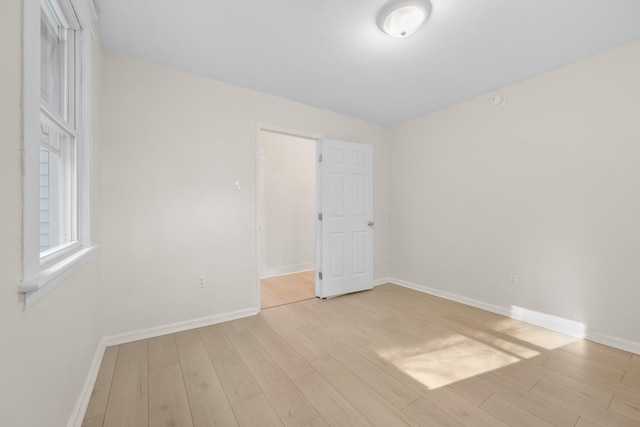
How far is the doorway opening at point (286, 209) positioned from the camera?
4.55 m

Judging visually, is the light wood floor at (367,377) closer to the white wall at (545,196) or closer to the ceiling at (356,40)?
the white wall at (545,196)

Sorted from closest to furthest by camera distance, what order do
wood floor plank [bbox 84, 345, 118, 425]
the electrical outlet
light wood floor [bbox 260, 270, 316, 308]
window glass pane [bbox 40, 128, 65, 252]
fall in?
window glass pane [bbox 40, 128, 65, 252]
wood floor plank [bbox 84, 345, 118, 425]
the electrical outlet
light wood floor [bbox 260, 270, 316, 308]

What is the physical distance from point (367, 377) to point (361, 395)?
0.19 metres

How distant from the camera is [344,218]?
11.8ft

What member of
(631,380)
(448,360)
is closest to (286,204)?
(448,360)

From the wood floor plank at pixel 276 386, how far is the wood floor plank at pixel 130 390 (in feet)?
2.09

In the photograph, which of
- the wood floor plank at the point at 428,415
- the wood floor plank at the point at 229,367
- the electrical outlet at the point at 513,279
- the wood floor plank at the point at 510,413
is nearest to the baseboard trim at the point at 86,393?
the wood floor plank at the point at 229,367

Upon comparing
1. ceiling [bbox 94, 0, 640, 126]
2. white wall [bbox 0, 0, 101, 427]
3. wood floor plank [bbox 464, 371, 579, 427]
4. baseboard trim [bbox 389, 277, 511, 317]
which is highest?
ceiling [bbox 94, 0, 640, 126]

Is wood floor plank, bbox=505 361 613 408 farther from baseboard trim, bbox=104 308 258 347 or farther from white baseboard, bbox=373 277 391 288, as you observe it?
baseboard trim, bbox=104 308 258 347

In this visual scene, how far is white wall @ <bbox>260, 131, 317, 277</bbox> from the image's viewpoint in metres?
4.58

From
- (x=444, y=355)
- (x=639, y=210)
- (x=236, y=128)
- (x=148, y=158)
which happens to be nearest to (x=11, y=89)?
(x=148, y=158)

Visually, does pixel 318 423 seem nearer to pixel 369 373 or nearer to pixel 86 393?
pixel 369 373

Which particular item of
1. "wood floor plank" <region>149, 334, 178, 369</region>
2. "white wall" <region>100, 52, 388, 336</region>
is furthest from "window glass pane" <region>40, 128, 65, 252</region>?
"wood floor plank" <region>149, 334, 178, 369</region>

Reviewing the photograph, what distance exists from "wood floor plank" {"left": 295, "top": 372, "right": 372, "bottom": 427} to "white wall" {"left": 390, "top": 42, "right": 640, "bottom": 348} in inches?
89.3
